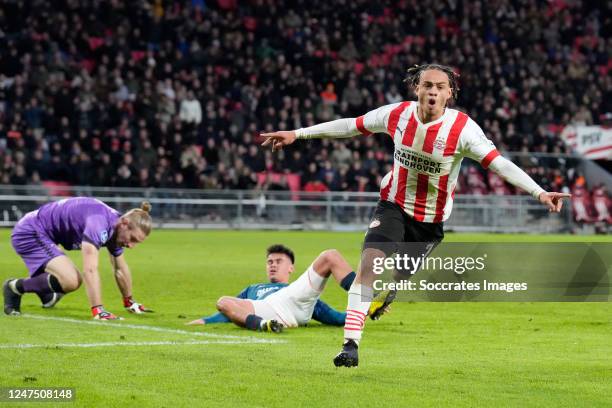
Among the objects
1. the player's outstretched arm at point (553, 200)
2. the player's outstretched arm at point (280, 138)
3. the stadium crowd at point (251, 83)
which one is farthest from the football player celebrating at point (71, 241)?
the stadium crowd at point (251, 83)

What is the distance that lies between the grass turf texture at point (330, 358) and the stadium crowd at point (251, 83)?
15.2 meters

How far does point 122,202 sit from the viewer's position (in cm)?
2869

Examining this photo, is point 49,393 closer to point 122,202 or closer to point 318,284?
point 318,284

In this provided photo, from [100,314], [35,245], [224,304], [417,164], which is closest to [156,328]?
[224,304]

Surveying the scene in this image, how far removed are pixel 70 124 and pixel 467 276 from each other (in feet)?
49.9

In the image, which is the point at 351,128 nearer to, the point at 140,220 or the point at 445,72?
the point at 445,72

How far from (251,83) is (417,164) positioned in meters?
24.5

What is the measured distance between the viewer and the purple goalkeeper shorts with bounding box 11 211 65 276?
38.2 ft

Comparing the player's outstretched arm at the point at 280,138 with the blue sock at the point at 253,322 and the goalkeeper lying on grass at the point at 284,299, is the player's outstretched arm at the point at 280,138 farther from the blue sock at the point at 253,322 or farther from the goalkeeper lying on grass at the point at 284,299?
the blue sock at the point at 253,322

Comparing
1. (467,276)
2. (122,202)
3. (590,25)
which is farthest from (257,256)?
(590,25)

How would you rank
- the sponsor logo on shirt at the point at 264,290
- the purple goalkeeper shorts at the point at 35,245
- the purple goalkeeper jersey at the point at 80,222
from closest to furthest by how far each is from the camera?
the sponsor logo on shirt at the point at 264,290 → the purple goalkeeper jersey at the point at 80,222 → the purple goalkeeper shorts at the point at 35,245

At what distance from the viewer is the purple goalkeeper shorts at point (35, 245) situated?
11.6 meters

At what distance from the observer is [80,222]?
11289 millimetres

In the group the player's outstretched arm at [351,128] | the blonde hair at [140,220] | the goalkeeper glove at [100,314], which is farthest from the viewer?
the goalkeeper glove at [100,314]
